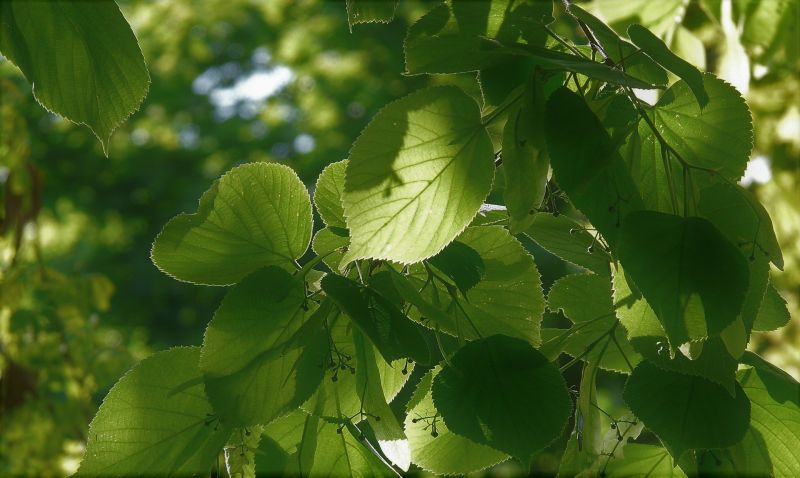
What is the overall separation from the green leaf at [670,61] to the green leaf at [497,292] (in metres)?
0.16

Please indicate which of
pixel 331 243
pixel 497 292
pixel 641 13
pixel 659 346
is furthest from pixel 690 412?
pixel 641 13

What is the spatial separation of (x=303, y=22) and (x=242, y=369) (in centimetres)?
584

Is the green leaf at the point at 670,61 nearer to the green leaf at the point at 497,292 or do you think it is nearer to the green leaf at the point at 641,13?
the green leaf at the point at 497,292

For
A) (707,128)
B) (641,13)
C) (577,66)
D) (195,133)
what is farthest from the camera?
(195,133)

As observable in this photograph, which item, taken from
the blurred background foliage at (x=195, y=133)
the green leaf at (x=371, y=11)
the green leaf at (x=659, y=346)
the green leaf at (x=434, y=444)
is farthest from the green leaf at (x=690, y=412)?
the blurred background foliage at (x=195, y=133)

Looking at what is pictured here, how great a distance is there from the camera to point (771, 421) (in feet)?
1.97

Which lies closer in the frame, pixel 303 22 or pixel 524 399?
pixel 524 399

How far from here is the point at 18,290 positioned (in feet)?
6.69

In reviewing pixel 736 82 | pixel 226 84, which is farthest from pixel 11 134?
pixel 226 84

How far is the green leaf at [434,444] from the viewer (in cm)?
61

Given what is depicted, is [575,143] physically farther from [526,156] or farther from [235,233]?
[235,233]

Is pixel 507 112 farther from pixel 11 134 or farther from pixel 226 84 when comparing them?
pixel 226 84

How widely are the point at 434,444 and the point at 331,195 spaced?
205mm

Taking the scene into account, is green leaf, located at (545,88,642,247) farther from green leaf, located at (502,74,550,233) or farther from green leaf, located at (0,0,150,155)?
green leaf, located at (0,0,150,155)
